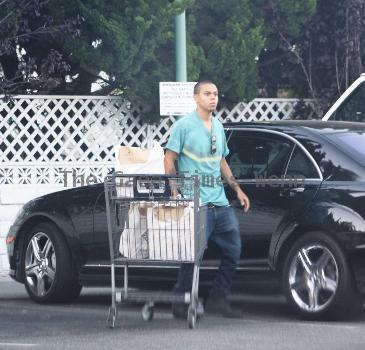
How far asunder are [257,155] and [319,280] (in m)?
1.31

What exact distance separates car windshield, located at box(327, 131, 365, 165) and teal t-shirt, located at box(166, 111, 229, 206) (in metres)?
0.92

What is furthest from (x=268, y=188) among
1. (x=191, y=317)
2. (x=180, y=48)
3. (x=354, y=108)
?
Answer: (x=180, y=48)

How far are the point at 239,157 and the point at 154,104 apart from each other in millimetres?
5443

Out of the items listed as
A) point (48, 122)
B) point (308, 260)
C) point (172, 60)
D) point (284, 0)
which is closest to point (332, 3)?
point (284, 0)

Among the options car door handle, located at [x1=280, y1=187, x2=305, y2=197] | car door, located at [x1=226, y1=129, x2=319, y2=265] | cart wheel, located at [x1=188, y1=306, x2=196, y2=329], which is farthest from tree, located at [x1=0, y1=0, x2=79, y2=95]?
cart wheel, located at [x1=188, y1=306, x2=196, y2=329]

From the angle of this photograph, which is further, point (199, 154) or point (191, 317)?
point (199, 154)

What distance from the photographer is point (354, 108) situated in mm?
12070

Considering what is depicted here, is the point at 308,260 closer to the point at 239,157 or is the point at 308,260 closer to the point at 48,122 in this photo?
the point at 239,157

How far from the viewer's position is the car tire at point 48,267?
34.7 feet

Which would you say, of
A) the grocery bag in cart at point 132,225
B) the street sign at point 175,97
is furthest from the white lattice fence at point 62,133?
the grocery bag in cart at point 132,225

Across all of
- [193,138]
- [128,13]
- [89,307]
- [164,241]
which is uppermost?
[128,13]

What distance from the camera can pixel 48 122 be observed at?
15969mm

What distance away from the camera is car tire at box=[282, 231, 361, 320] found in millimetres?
8938

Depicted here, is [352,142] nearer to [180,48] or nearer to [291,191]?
[291,191]
